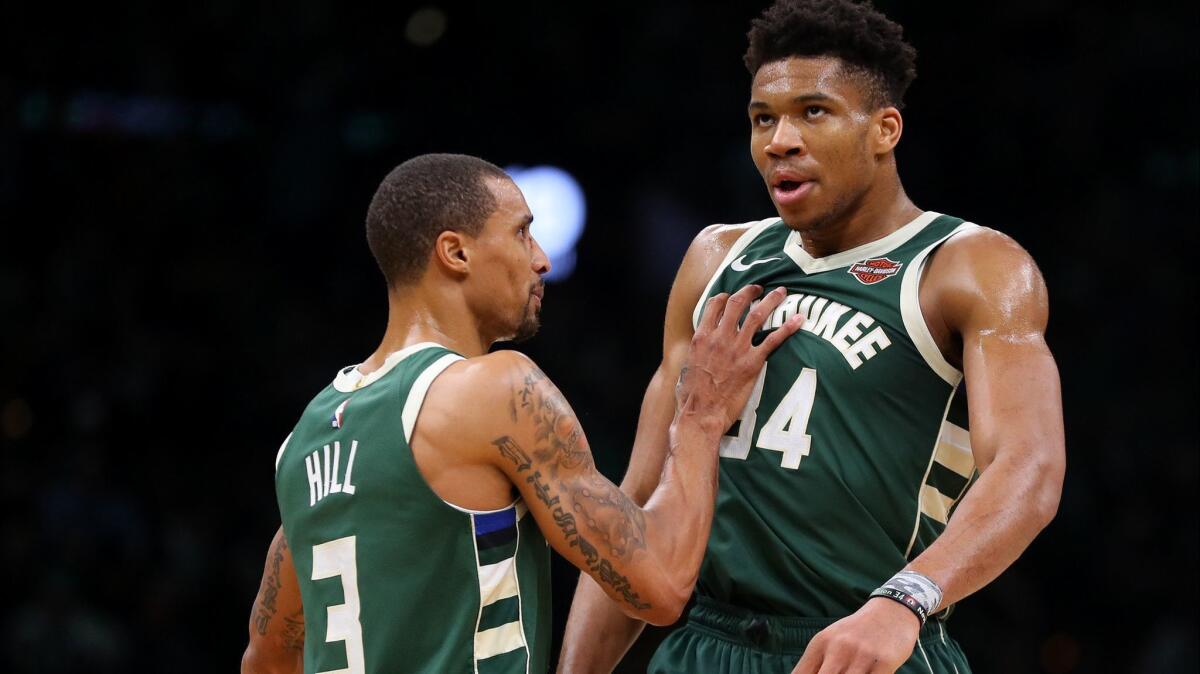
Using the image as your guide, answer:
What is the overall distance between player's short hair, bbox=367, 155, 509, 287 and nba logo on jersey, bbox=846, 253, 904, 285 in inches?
32.7

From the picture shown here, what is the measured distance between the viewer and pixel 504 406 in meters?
2.85

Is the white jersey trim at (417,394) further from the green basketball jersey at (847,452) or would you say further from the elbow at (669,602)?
the green basketball jersey at (847,452)

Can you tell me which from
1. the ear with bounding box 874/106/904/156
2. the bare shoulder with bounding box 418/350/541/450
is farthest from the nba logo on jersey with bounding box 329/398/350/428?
the ear with bounding box 874/106/904/156

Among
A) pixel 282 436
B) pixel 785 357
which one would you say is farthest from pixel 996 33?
pixel 785 357

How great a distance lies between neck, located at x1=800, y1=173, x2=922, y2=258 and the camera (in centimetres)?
327

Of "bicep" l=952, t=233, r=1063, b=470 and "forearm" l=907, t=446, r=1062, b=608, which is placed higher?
"bicep" l=952, t=233, r=1063, b=470

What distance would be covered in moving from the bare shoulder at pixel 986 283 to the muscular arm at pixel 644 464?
646mm

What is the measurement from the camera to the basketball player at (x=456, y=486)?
9.34 ft

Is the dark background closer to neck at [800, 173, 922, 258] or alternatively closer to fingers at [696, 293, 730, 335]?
fingers at [696, 293, 730, 335]

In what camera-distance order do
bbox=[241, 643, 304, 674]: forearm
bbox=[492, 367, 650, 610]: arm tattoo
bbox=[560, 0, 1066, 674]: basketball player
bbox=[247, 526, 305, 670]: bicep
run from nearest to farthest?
bbox=[492, 367, 650, 610]: arm tattoo < bbox=[560, 0, 1066, 674]: basketball player < bbox=[247, 526, 305, 670]: bicep < bbox=[241, 643, 304, 674]: forearm

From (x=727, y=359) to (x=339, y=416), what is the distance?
0.86 m

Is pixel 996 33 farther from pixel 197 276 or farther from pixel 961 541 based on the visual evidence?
pixel 961 541

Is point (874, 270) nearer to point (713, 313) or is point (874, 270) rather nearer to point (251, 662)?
point (713, 313)

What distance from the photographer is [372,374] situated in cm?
305
